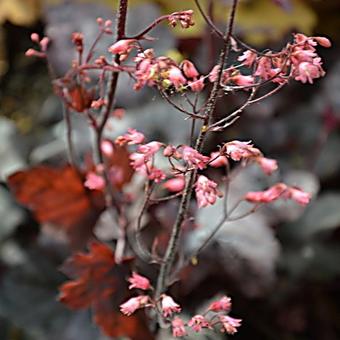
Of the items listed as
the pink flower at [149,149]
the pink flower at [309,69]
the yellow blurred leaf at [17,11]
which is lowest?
the yellow blurred leaf at [17,11]

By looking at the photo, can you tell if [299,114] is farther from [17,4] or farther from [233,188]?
[17,4]

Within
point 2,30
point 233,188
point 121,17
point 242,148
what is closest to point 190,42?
point 233,188

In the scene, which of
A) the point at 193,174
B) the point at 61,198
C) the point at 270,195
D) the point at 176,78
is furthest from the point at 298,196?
the point at 61,198

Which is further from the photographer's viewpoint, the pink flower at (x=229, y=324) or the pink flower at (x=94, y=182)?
the pink flower at (x=94, y=182)

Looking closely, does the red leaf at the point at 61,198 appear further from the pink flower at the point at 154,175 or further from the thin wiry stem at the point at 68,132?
the pink flower at the point at 154,175

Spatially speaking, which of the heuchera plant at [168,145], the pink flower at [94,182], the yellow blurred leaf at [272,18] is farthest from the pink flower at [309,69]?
the yellow blurred leaf at [272,18]
